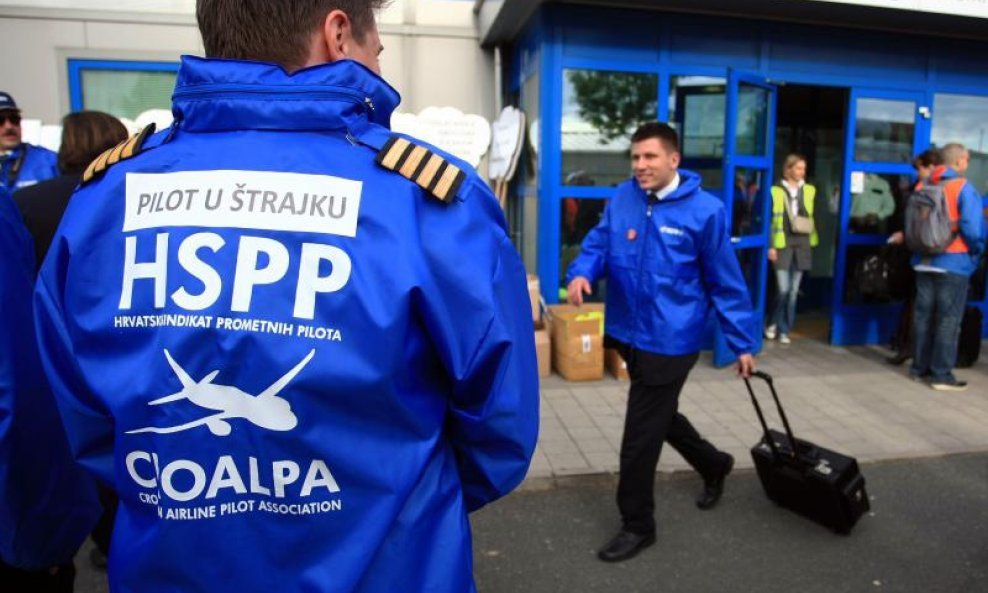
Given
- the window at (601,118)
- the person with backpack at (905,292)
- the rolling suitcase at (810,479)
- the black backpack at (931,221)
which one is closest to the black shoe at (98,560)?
the rolling suitcase at (810,479)

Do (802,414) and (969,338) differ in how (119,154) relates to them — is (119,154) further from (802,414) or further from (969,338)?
(969,338)

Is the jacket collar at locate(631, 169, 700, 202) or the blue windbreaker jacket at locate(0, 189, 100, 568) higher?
the jacket collar at locate(631, 169, 700, 202)

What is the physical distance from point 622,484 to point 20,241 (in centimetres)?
250

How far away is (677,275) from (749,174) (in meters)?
3.89

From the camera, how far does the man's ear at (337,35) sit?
3.60 feet

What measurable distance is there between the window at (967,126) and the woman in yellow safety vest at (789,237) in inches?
55.6

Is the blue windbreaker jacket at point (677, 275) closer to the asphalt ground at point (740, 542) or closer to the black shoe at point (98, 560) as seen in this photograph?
the asphalt ground at point (740, 542)

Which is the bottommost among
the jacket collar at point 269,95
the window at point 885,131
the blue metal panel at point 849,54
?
the jacket collar at point 269,95

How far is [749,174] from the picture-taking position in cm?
650

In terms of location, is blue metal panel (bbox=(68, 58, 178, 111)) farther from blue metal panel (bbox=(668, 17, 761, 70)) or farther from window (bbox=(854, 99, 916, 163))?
window (bbox=(854, 99, 916, 163))

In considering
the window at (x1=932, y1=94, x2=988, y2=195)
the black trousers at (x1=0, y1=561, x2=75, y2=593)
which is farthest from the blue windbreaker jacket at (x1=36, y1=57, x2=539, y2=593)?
the window at (x1=932, y1=94, x2=988, y2=195)

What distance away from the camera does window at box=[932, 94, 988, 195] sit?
718 cm

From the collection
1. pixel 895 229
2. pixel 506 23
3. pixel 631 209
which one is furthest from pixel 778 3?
pixel 631 209

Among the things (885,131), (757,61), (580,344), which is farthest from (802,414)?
(885,131)
